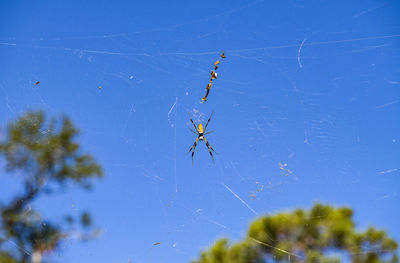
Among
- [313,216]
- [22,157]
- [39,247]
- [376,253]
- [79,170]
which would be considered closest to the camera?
[39,247]

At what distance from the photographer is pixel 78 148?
6.41 meters

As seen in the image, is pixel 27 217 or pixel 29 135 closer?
pixel 27 217

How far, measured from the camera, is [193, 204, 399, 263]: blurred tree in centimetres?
794

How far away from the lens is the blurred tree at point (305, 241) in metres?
7.94

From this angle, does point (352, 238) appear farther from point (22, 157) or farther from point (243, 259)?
point (22, 157)

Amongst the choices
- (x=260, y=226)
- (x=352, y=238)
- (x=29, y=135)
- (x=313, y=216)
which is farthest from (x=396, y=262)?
(x=29, y=135)

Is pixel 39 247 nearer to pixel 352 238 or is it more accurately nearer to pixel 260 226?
pixel 260 226

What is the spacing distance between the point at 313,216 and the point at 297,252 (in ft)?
4.75

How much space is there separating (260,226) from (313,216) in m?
1.49

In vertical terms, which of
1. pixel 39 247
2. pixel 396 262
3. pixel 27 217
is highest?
pixel 396 262

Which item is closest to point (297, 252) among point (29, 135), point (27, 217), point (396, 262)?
point (396, 262)

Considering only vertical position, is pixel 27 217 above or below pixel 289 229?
below

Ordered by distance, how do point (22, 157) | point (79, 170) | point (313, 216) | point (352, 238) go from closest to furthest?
1. point (22, 157)
2. point (79, 170)
3. point (352, 238)
4. point (313, 216)

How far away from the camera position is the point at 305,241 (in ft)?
27.8
